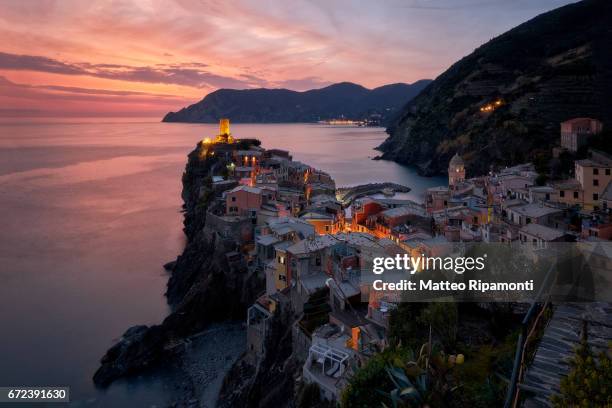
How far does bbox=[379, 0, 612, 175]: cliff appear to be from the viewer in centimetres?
3325

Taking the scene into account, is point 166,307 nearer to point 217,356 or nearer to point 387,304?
point 217,356

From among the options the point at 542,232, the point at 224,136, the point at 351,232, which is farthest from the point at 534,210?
the point at 224,136

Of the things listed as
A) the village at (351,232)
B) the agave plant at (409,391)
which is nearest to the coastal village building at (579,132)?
the village at (351,232)

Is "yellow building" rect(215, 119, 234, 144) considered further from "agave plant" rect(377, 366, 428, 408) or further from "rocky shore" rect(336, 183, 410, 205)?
"agave plant" rect(377, 366, 428, 408)

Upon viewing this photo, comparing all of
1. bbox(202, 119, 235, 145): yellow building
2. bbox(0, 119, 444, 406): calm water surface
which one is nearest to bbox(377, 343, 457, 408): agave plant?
bbox(0, 119, 444, 406): calm water surface

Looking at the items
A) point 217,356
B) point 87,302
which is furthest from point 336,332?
point 87,302

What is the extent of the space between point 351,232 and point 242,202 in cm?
623

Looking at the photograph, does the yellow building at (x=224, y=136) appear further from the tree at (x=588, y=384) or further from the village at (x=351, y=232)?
the tree at (x=588, y=384)

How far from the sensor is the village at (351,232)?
890 cm

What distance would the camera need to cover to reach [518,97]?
39438mm

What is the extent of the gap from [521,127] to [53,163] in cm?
5619

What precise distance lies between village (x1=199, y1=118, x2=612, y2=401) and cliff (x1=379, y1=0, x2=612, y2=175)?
27.6ft

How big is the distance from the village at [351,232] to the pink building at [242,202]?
41 mm

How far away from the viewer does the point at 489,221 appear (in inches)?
627
